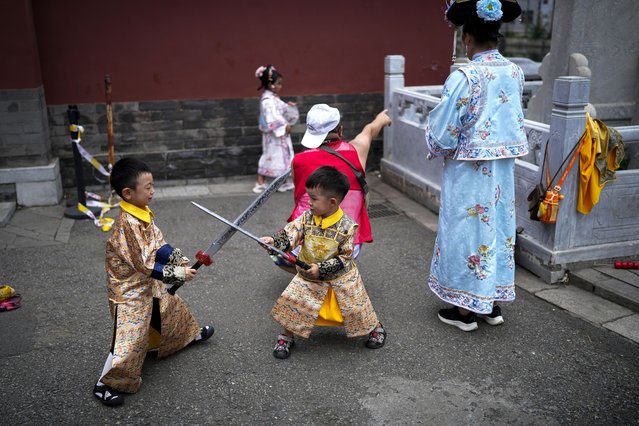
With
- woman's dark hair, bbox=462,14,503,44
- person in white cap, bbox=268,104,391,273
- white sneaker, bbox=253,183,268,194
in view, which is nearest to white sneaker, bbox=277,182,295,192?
white sneaker, bbox=253,183,268,194

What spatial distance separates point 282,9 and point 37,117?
338 cm

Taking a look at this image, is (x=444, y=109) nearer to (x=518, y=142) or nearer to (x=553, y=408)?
(x=518, y=142)

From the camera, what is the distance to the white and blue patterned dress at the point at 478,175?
3.91 m

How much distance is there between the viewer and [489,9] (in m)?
3.72

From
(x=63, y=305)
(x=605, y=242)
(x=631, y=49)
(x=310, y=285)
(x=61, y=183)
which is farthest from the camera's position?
(x=61, y=183)

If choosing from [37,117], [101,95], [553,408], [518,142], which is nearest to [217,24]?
[101,95]

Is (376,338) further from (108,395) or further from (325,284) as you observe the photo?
(108,395)

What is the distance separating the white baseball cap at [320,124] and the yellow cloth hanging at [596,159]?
1.96 meters

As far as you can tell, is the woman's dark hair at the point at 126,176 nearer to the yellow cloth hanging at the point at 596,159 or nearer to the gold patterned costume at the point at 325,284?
the gold patterned costume at the point at 325,284

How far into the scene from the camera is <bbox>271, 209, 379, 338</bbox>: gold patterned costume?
12.2 feet

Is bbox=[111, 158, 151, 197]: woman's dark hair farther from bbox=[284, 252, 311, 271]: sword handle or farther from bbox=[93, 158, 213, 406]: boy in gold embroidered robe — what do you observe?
bbox=[284, 252, 311, 271]: sword handle

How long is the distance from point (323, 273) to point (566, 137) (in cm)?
228

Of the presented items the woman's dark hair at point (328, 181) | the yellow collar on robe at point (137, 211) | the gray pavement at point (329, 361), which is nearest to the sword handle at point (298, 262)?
the woman's dark hair at point (328, 181)

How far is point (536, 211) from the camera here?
15.8 feet
